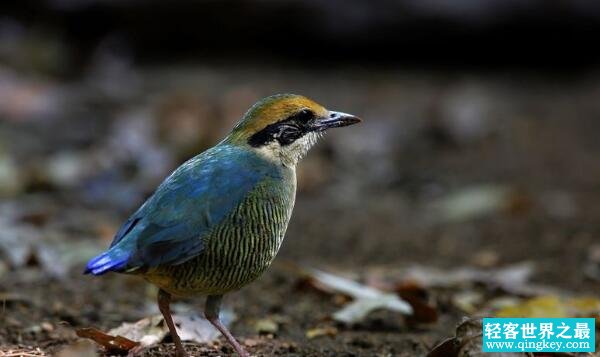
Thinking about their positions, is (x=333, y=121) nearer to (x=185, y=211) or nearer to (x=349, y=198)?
(x=185, y=211)

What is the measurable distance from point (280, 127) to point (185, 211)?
0.79 metres

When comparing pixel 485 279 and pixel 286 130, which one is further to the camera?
pixel 485 279

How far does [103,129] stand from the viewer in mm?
10250

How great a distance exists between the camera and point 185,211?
14.6 ft

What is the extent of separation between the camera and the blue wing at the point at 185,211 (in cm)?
428

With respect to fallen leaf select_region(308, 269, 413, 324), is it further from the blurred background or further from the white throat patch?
the white throat patch

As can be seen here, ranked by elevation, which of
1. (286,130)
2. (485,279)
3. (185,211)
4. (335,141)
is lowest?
(185,211)

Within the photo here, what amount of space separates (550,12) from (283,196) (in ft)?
28.1

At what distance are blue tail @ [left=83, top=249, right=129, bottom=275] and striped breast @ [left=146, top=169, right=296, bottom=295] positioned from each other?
188 mm

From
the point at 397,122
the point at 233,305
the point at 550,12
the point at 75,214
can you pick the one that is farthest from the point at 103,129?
the point at 550,12

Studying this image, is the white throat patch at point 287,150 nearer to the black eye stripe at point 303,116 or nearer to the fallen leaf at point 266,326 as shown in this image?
the black eye stripe at point 303,116

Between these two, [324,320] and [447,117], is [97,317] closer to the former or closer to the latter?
[324,320]

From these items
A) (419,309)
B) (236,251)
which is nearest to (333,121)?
(236,251)

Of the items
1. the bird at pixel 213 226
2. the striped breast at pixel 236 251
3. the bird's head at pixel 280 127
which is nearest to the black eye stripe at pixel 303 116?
the bird's head at pixel 280 127
